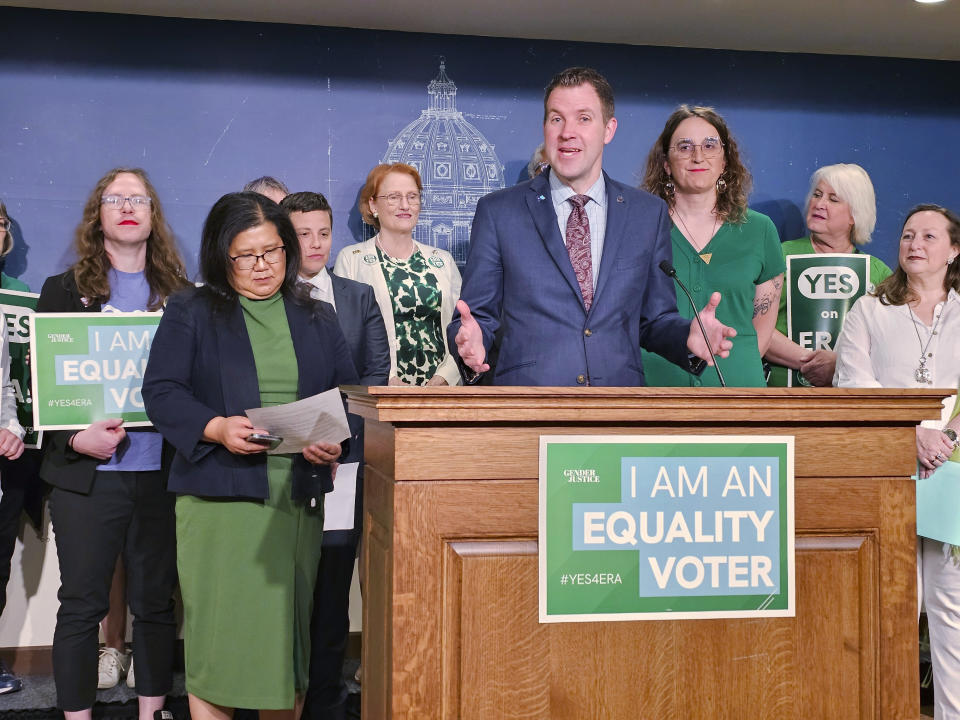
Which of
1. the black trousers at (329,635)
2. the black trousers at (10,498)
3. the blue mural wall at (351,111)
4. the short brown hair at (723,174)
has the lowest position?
the black trousers at (329,635)

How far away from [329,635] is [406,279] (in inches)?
53.8

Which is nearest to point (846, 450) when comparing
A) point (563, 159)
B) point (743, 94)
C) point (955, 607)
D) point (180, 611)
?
point (563, 159)

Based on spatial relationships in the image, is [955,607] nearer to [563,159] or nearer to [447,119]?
[563,159]

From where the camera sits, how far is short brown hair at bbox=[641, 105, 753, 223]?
10.1 feet

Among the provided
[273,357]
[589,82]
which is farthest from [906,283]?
[273,357]

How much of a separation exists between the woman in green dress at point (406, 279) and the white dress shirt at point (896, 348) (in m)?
1.38

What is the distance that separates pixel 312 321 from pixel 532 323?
1.89 feet

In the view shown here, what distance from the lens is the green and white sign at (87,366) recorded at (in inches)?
111

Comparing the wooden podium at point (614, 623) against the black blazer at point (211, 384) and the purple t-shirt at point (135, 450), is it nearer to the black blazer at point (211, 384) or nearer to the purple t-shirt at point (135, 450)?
the black blazer at point (211, 384)

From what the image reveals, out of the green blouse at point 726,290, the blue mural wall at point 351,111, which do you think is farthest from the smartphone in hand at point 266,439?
the blue mural wall at point 351,111

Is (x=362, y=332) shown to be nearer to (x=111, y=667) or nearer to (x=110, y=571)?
(x=110, y=571)

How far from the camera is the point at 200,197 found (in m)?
4.31

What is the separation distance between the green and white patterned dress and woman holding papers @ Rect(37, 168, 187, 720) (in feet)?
2.98

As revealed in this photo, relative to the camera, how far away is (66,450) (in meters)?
2.86
